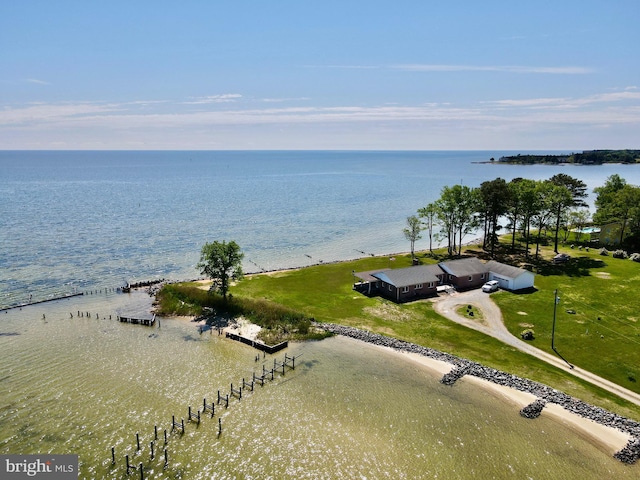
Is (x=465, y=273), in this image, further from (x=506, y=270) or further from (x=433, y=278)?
(x=506, y=270)

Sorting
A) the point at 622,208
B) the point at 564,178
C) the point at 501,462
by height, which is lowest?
the point at 501,462

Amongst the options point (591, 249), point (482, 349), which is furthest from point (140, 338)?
point (591, 249)

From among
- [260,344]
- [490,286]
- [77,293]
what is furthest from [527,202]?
[77,293]

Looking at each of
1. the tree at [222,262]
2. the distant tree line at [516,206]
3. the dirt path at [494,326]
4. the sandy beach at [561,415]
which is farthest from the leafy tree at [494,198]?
the tree at [222,262]

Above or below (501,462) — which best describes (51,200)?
above

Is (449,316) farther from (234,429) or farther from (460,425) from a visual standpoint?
(234,429)

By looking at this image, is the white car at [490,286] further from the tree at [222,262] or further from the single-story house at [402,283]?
the tree at [222,262]

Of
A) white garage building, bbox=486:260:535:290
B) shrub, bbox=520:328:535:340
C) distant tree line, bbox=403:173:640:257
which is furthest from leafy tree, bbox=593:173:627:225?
shrub, bbox=520:328:535:340

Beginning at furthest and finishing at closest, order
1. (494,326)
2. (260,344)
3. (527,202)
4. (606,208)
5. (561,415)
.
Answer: (606,208) < (527,202) < (494,326) < (260,344) < (561,415)
